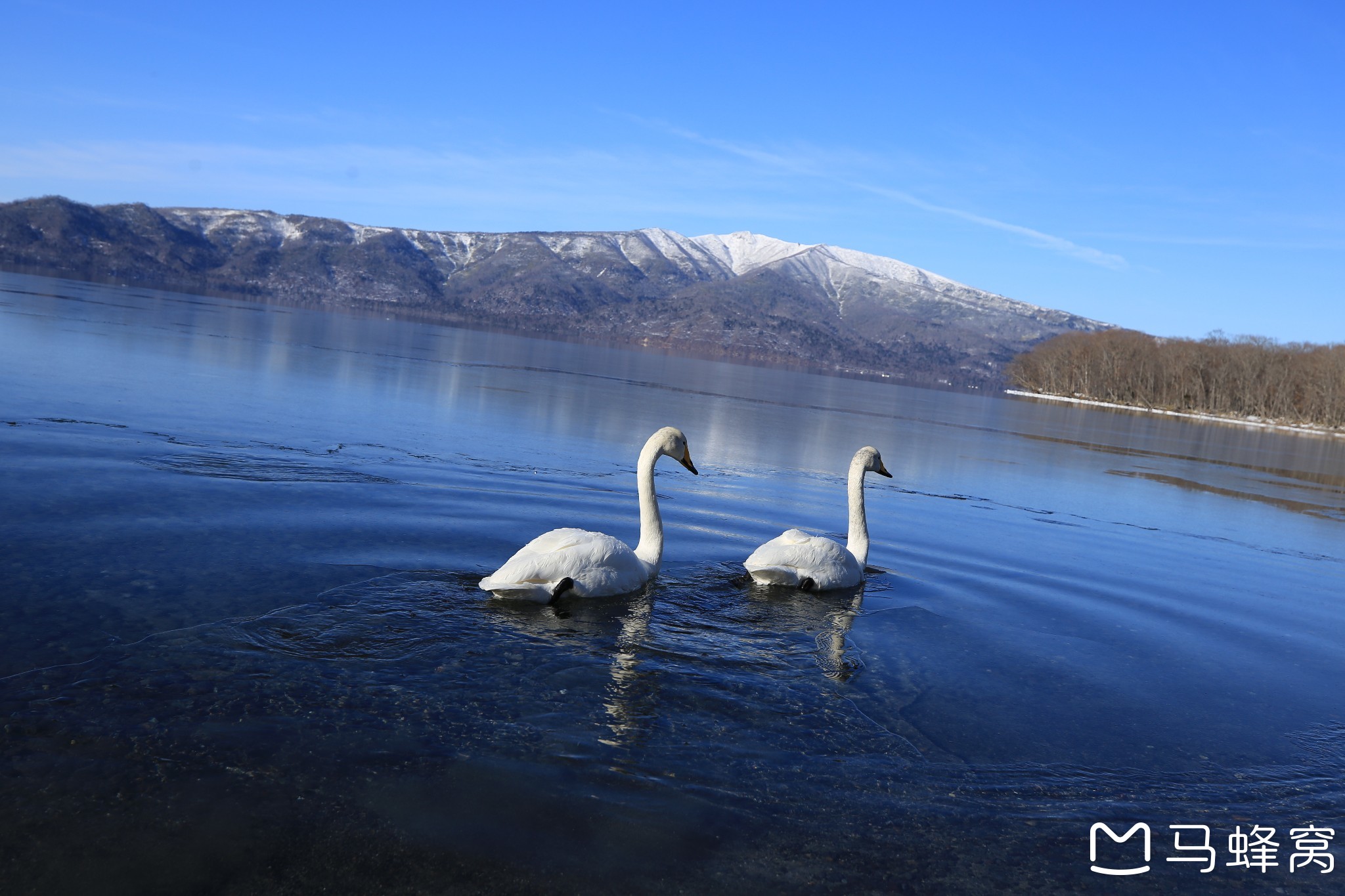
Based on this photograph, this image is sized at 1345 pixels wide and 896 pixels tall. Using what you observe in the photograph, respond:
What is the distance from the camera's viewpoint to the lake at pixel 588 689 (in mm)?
4828

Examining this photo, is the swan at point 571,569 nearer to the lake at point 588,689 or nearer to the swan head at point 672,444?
the lake at point 588,689

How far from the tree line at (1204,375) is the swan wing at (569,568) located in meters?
130

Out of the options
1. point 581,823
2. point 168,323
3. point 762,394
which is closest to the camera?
point 581,823

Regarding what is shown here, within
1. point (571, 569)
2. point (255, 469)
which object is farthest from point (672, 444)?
point (255, 469)

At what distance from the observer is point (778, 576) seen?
10242mm

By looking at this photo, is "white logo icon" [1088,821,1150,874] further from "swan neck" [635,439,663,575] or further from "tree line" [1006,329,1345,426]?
"tree line" [1006,329,1345,426]

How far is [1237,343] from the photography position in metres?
170

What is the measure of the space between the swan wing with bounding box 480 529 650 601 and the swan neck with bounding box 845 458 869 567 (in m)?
3.29

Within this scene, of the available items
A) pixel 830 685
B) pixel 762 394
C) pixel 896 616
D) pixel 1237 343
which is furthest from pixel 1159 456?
pixel 1237 343

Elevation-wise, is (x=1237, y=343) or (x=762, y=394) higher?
(x=1237, y=343)

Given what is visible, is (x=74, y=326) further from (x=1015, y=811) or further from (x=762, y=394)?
(x=1015, y=811)

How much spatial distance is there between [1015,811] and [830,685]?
1.98 meters

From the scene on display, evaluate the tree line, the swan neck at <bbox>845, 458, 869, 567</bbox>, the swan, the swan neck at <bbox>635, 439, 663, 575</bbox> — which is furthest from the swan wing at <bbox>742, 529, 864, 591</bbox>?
the tree line

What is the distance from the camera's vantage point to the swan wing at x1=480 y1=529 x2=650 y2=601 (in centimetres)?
856
